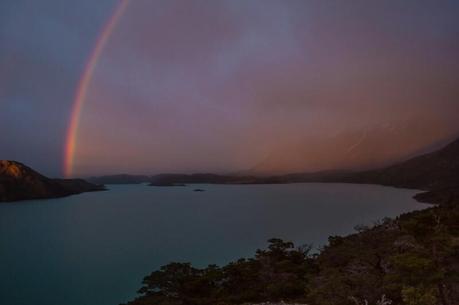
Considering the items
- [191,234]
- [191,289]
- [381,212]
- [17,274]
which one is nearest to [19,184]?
[191,234]

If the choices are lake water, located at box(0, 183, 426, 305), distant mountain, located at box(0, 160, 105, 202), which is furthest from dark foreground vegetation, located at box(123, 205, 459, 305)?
distant mountain, located at box(0, 160, 105, 202)

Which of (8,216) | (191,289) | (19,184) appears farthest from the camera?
(19,184)

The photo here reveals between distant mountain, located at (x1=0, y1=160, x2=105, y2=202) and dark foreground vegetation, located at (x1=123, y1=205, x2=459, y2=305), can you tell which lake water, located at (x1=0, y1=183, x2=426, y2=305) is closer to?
dark foreground vegetation, located at (x1=123, y1=205, x2=459, y2=305)

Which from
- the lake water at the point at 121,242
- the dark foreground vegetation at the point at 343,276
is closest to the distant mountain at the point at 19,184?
the lake water at the point at 121,242

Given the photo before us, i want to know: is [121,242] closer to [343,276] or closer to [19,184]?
[343,276]

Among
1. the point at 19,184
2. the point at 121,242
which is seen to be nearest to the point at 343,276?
the point at 121,242

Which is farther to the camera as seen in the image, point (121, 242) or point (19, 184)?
point (19, 184)

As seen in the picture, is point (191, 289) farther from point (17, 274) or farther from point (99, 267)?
point (17, 274)

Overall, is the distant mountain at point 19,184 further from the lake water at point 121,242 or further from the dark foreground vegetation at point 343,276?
the dark foreground vegetation at point 343,276
